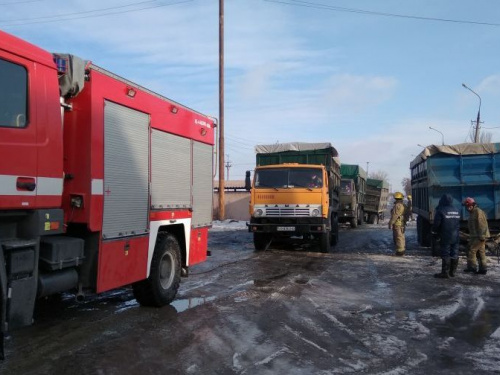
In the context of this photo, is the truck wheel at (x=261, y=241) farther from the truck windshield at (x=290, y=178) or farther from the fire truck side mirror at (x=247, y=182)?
the truck windshield at (x=290, y=178)

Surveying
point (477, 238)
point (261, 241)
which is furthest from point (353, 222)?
point (477, 238)

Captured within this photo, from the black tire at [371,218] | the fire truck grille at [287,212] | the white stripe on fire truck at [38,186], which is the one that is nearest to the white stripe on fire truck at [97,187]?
the white stripe on fire truck at [38,186]

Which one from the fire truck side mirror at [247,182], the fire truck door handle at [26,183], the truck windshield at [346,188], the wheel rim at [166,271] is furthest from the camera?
the truck windshield at [346,188]

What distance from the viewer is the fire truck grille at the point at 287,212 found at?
13.6 meters

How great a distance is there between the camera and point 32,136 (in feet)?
14.6

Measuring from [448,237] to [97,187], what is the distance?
25.0ft

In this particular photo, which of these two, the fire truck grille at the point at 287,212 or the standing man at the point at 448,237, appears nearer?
the standing man at the point at 448,237

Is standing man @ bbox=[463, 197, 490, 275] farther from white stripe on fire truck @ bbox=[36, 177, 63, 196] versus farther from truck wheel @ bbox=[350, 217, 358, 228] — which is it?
truck wheel @ bbox=[350, 217, 358, 228]

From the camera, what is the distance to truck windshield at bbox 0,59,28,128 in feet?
13.9

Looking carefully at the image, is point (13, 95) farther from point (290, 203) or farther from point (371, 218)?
point (371, 218)

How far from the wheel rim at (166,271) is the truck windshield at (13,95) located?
3203mm

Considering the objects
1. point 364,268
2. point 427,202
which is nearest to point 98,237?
point 364,268

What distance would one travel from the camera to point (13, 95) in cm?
434

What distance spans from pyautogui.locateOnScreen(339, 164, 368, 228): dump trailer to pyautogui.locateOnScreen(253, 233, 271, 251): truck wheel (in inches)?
394
